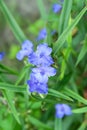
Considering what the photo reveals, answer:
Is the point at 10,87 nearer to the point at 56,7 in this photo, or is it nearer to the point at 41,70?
the point at 41,70

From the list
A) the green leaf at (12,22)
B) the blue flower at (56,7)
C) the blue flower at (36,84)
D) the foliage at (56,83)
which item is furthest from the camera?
the blue flower at (56,7)

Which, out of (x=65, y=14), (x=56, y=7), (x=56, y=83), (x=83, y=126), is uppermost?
(x=56, y=7)

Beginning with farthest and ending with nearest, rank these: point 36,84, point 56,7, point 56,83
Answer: point 56,7 < point 56,83 < point 36,84

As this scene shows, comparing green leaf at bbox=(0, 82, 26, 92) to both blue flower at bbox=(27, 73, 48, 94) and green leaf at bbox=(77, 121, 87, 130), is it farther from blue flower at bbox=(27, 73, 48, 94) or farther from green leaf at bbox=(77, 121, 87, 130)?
green leaf at bbox=(77, 121, 87, 130)

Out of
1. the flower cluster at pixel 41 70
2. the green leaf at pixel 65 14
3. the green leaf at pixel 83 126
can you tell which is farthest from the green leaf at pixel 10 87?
the green leaf at pixel 83 126

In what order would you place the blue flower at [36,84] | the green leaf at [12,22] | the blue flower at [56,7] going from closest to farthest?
the blue flower at [36,84]
the green leaf at [12,22]
the blue flower at [56,7]

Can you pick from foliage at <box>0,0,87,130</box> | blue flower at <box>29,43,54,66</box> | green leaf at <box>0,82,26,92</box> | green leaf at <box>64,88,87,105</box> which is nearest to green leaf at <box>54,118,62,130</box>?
foliage at <box>0,0,87,130</box>

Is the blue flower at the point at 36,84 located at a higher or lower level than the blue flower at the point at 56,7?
lower

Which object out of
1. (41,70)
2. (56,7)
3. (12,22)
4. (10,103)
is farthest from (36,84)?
(56,7)

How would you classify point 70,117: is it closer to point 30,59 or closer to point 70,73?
point 70,73

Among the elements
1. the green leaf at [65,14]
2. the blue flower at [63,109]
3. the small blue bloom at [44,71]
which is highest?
the green leaf at [65,14]

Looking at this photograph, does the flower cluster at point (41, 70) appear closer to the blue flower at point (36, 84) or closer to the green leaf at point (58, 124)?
the blue flower at point (36, 84)
